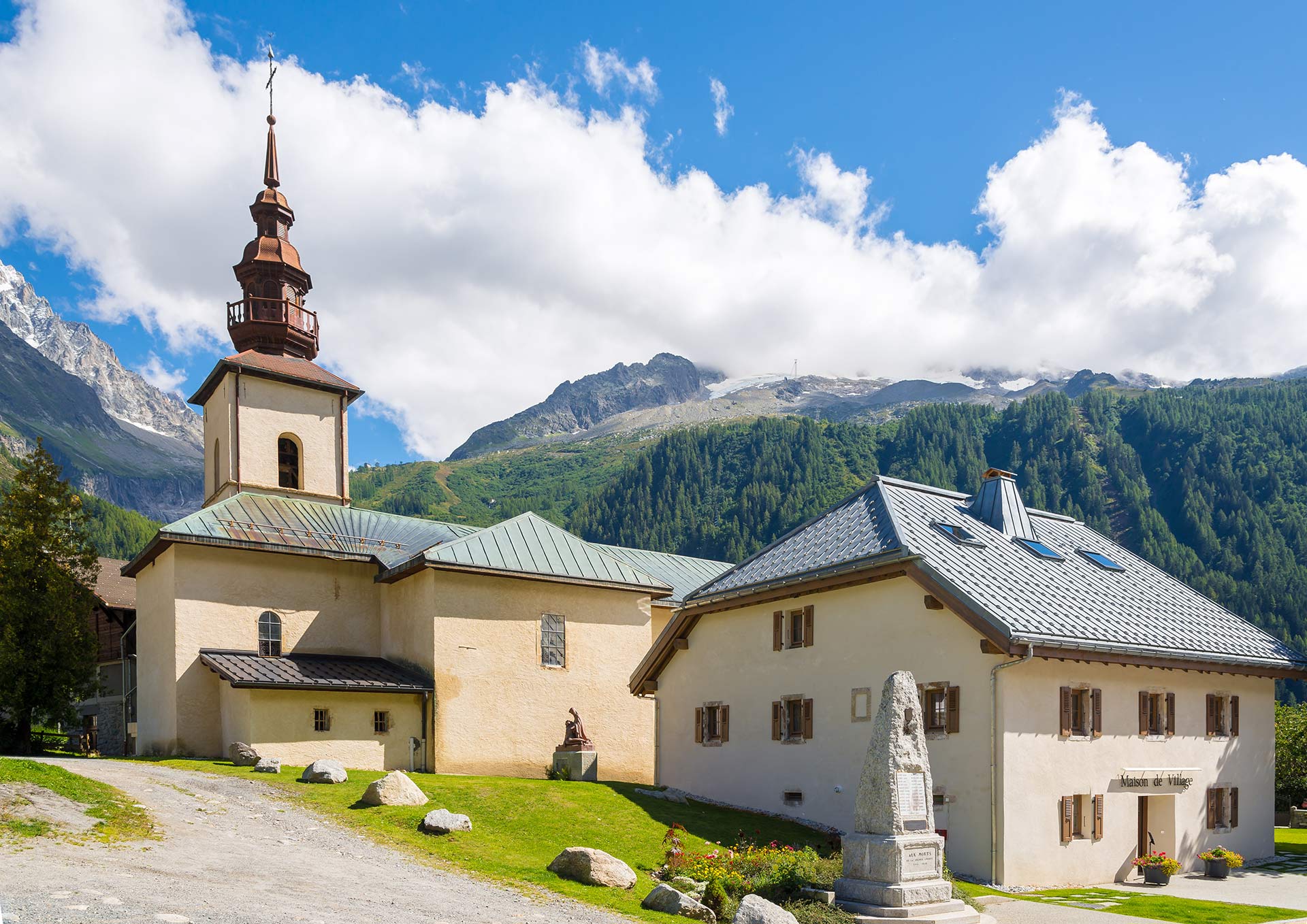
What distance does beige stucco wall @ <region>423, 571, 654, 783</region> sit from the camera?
3005 centimetres

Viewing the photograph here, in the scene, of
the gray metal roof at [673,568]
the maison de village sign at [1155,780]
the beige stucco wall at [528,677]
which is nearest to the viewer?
the maison de village sign at [1155,780]

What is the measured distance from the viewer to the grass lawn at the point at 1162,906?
16.7m

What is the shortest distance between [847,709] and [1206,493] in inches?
5882

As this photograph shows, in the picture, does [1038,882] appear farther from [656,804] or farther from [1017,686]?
[656,804]

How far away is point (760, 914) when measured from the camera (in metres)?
13.6

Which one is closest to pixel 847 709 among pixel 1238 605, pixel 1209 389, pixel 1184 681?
pixel 1184 681

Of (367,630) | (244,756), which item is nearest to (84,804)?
(244,756)

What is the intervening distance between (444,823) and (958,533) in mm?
13895

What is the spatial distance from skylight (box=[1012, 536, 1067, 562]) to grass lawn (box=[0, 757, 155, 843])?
2044cm

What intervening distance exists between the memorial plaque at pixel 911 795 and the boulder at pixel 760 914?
9.68 feet

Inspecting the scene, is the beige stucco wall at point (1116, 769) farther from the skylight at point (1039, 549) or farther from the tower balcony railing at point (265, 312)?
the tower balcony railing at point (265, 312)

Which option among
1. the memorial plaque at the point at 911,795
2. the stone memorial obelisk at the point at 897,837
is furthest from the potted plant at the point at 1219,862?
the memorial plaque at the point at 911,795

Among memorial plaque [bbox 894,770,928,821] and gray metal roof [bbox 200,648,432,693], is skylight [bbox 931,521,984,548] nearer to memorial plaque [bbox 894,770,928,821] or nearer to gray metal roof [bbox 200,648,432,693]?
memorial plaque [bbox 894,770,928,821]

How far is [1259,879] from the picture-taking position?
21.6 metres
